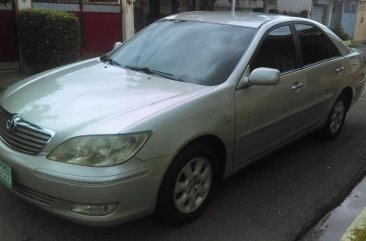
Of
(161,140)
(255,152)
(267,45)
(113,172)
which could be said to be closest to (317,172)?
(255,152)

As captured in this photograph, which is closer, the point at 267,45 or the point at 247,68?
the point at 247,68

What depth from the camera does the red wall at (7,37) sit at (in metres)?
9.08

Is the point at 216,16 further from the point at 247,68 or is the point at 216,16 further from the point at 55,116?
the point at 55,116

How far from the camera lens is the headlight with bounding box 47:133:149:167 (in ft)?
9.44

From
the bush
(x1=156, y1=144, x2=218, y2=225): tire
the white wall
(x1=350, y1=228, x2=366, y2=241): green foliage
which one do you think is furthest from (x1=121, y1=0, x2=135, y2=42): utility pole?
the white wall

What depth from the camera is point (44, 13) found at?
8.59 meters

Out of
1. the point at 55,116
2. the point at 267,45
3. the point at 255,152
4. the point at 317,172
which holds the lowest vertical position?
the point at 317,172

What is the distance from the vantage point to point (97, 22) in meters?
11.2

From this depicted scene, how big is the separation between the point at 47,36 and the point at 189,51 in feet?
17.7

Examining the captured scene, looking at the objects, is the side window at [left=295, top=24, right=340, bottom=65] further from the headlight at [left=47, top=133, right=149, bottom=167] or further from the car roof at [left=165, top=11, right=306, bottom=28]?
the headlight at [left=47, top=133, right=149, bottom=167]

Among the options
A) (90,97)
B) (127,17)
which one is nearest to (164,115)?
(90,97)

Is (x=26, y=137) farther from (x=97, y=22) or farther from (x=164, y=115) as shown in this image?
(x=97, y=22)

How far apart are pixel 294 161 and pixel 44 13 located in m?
5.79

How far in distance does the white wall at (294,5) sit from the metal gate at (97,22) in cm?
1207
